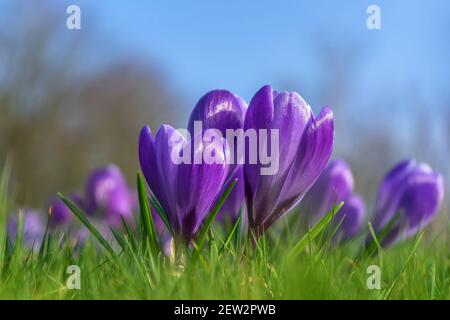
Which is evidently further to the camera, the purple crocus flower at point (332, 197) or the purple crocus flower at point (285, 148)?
the purple crocus flower at point (332, 197)

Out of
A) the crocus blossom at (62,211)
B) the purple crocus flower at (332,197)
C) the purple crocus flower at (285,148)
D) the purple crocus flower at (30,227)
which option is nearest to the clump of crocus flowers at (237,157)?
the purple crocus flower at (285,148)

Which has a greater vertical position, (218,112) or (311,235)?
(218,112)

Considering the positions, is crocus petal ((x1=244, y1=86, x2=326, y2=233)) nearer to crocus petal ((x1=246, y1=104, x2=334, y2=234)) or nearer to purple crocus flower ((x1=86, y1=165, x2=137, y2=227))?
crocus petal ((x1=246, y1=104, x2=334, y2=234))

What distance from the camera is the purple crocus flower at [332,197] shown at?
4.63 ft

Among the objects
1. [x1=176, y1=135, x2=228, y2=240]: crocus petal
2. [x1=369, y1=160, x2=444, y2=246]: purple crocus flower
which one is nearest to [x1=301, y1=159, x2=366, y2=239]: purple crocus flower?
[x1=369, y1=160, x2=444, y2=246]: purple crocus flower

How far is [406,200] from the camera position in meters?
1.37

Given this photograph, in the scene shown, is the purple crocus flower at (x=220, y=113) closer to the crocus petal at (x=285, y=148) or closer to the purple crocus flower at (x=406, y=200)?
the crocus petal at (x=285, y=148)

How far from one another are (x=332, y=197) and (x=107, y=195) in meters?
0.85

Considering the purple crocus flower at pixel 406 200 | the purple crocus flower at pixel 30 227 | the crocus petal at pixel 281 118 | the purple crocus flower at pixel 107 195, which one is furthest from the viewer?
the purple crocus flower at pixel 107 195

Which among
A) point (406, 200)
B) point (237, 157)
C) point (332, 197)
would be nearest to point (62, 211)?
point (332, 197)

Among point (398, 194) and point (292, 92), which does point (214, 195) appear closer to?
point (292, 92)

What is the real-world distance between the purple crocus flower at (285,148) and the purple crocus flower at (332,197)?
1.30 ft

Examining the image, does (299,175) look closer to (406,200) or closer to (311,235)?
(311,235)
